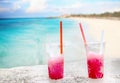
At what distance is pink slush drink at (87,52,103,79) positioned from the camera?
144cm

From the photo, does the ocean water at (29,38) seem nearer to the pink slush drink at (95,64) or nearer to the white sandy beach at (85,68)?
the white sandy beach at (85,68)

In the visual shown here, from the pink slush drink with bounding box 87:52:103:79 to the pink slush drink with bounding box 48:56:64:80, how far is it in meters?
0.15

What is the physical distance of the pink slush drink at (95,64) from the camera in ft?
4.72

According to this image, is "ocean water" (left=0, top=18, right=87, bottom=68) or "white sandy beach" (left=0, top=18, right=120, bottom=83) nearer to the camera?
"white sandy beach" (left=0, top=18, right=120, bottom=83)

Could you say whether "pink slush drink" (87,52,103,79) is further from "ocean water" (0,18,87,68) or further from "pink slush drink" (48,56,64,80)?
"ocean water" (0,18,87,68)

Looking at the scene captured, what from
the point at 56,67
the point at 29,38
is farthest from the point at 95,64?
the point at 29,38

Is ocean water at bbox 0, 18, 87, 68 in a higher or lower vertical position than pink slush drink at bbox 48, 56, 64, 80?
higher

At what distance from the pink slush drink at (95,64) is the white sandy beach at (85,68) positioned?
1.2 inches

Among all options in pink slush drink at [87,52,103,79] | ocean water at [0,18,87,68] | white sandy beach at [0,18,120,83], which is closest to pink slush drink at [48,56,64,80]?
white sandy beach at [0,18,120,83]

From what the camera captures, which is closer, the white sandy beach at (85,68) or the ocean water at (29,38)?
the white sandy beach at (85,68)

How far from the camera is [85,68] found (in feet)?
5.53

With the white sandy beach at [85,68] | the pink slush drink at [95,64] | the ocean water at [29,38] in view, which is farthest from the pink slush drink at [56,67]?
the ocean water at [29,38]

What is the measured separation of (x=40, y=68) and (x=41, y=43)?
156mm

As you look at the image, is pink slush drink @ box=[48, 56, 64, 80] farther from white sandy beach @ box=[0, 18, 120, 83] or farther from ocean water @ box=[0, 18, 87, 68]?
ocean water @ box=[0, 18, 87, 68]
